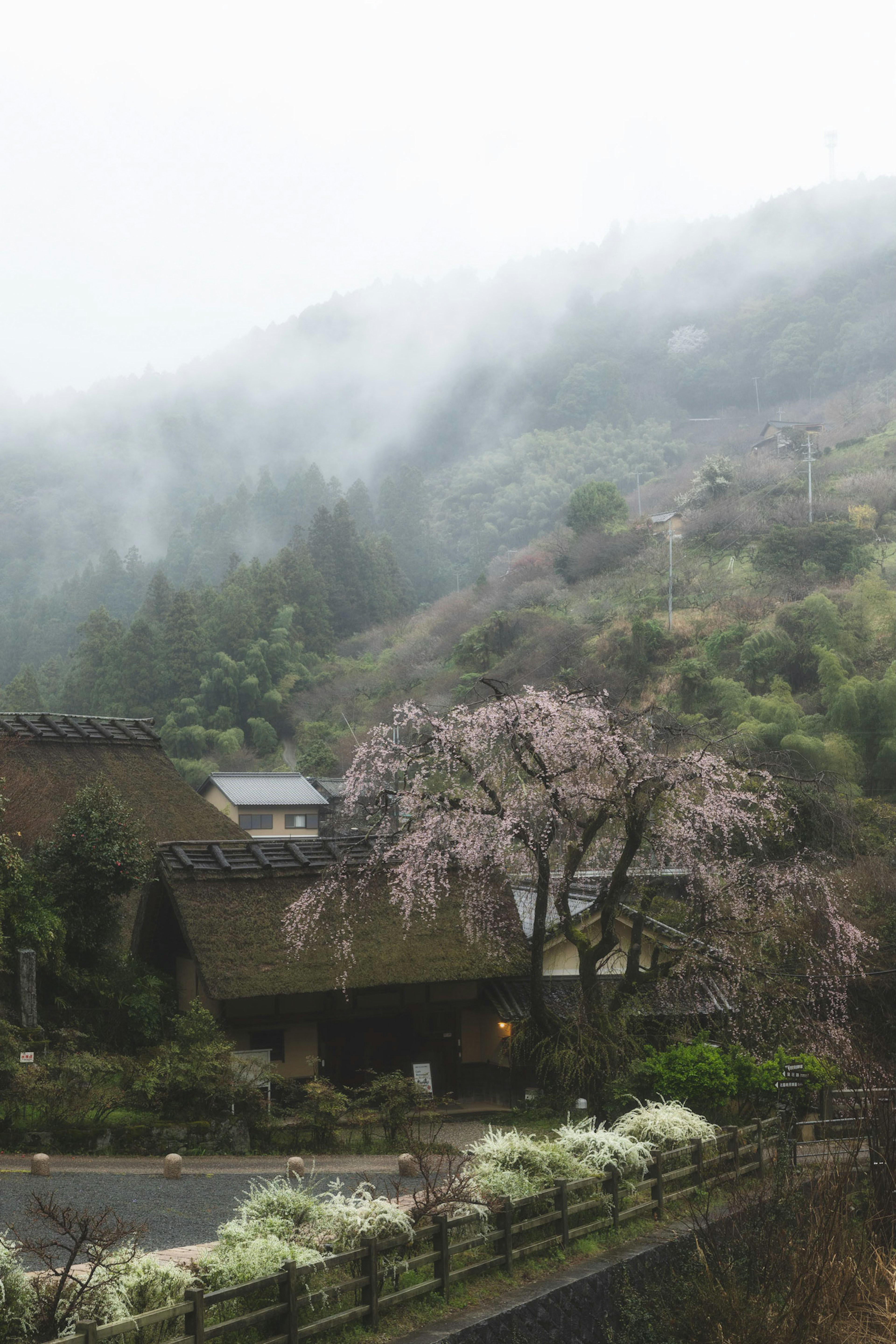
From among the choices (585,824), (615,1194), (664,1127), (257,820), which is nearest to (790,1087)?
(664,1127)

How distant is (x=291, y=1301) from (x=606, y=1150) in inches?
136

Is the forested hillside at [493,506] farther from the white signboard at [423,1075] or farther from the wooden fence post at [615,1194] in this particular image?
the wooden fence post at [615,1194]

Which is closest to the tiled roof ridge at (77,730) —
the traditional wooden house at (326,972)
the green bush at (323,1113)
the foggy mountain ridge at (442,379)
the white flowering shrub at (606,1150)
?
the traditional wooden house at (326,972)

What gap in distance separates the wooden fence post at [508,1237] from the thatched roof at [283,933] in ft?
21.2

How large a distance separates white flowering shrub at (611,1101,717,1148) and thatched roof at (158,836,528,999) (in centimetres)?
459

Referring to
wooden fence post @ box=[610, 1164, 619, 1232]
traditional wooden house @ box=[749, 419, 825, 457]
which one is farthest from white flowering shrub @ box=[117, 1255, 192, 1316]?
traditional wooden house @ box=[749, 419, 825, 457]

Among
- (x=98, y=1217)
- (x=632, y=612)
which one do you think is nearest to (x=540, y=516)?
(x=632, y=612)

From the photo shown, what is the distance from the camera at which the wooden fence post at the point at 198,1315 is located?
16.2 feet

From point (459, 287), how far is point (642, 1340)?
144 metres

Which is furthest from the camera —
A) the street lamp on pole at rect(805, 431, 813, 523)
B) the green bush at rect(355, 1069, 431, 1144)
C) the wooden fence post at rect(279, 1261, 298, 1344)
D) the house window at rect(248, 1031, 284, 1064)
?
the street lamp on pole at rect(805, 431, 813, 523)

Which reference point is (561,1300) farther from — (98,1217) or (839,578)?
(839,578)

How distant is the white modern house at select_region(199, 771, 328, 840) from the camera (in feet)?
123

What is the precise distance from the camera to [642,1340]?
736 centimetres

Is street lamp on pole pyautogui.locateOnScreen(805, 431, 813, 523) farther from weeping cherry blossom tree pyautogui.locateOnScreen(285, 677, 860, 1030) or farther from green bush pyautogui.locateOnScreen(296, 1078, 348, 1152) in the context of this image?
green bush pyautogui.locateOnScreen(296, 1078, 348, 1152)
